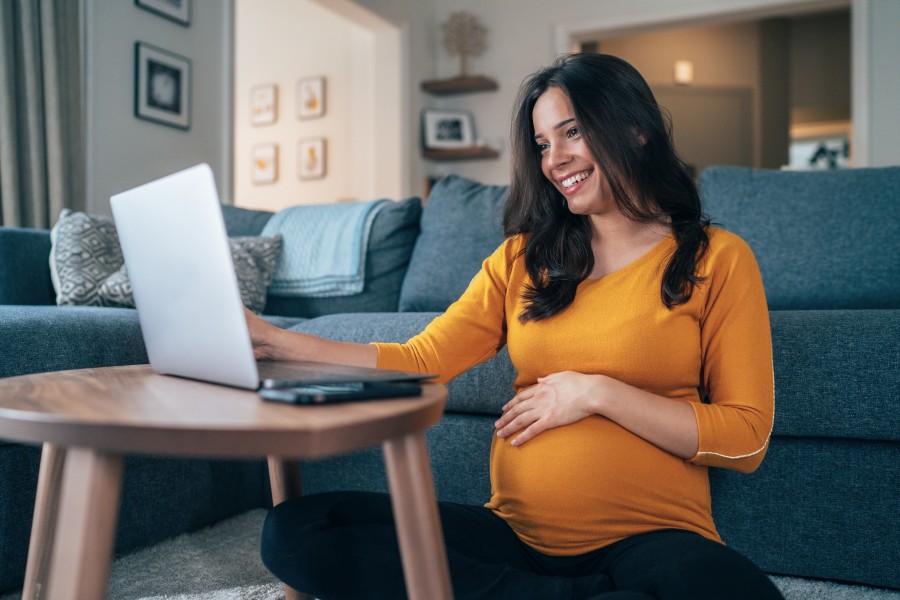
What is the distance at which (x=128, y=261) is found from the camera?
0.93 m

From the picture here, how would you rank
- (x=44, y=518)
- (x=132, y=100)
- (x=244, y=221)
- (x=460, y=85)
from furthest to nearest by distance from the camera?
(x=460, y=85) < (x=132, y=100) < (x=244, y=221) < (x=44, y=518)

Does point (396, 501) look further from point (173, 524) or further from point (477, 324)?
point (173, 524)

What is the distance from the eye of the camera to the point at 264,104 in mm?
5473

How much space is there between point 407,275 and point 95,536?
1.71 meters

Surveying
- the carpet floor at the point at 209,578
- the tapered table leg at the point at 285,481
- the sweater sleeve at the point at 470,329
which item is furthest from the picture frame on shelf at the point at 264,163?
the tapered table leg at the point at 285,481

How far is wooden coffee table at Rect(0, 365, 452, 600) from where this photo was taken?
0.55 meters

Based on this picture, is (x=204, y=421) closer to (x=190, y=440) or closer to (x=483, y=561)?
(x=190, y=440)

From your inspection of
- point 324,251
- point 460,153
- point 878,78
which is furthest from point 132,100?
point 878,78

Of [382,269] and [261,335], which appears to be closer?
[261,335]

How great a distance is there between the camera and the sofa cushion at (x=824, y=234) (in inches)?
69.2

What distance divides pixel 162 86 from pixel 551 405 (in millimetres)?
3205

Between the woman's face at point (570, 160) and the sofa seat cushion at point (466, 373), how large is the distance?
0.46m

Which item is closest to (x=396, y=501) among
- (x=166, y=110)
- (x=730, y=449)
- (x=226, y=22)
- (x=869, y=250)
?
(x=730, y=449)

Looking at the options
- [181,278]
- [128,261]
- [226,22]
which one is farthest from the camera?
[226,22]
